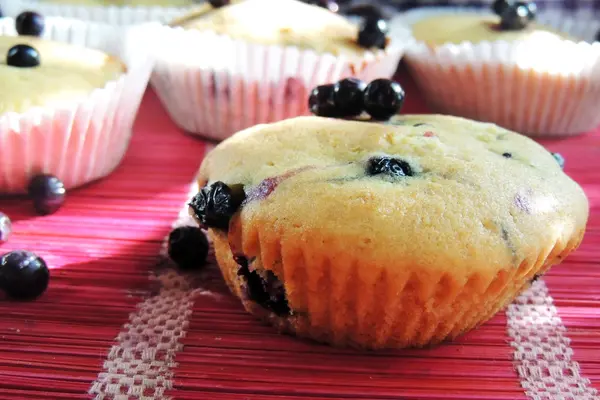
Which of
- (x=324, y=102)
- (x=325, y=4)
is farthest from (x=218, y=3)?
(x=324, y=102)

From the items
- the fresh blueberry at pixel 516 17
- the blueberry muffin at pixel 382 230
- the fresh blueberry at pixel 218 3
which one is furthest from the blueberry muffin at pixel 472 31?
the blueberry muffin at pixel 382 230

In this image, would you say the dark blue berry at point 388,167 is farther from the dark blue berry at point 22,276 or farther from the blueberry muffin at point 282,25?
the blueberry muffin at point 282,25

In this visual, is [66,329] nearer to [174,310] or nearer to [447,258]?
[174,310]

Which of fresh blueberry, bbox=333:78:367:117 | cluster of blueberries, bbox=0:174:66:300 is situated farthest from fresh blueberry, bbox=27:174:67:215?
fresh blueberry, bbox=333:78:367:117

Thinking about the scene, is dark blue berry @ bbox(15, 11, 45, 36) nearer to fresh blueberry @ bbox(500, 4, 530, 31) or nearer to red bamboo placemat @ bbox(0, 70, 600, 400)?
red bamboo placemat @ bbox(0, 70, 600, 400)

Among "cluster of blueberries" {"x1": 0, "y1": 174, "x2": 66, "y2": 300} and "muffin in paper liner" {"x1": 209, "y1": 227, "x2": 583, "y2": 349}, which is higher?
"muffin in paper liner" {"x1": 209, "y1": 227, "x2": 583, "y2": 349}

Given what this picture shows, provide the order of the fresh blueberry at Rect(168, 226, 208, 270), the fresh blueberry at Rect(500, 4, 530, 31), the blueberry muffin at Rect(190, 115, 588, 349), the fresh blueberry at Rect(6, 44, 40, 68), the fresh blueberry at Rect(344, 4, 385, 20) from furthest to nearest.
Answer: the fresh blueberry at Rect(344, 4, 385, 20) < the fresh blueberry at Rect(500, 4, 530, 31) < the fresh blueberry at Rect(6, 44, 40, 68) < the fresh blueberry at Rect(168, 226, 208, 270) < the blueberry muffin at Rect(190, 115, 588, 349)

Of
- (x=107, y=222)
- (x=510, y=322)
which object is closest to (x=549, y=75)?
(x=510, y=322)

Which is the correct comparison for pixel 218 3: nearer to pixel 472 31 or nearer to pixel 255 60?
pixel 255 60
